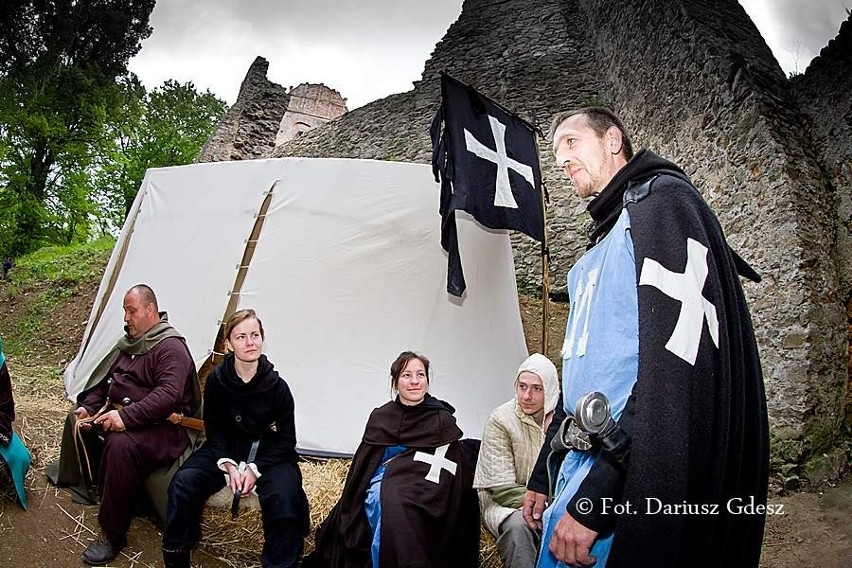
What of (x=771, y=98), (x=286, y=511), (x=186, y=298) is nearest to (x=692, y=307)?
(x=286, y=511)

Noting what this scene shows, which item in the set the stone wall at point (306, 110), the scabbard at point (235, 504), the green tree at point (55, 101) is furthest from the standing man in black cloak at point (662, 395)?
the green tree at point (55, 101)

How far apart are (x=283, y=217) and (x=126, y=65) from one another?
489 inches

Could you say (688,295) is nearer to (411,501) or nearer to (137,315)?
(411,501)

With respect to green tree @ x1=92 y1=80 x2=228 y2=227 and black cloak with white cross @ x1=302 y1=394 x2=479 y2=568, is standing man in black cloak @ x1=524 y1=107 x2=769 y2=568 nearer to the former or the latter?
black cloak with white cross @ x1=302 y1=394 x2=479 y2=568

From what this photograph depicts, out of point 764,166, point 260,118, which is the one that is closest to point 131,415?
point 764,166

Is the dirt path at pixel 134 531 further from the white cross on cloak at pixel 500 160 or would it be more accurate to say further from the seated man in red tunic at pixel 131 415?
the white cross on cloak at pixel 500 160

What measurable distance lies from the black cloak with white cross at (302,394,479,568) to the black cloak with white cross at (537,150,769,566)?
1.24 m

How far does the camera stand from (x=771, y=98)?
4.21 meters

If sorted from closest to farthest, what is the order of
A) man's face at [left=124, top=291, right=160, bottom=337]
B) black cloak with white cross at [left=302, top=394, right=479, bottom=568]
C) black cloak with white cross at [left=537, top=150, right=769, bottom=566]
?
1. black cloak with white cross at [left=537, top=150, right=769, bottom=566]
2. black cloak with white cross at [left=302, top=394, right=479, bottom=568]
3. man's face at [left=124, top=291, right=160, bottom=337]

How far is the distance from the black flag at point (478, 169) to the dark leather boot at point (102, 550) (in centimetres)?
202

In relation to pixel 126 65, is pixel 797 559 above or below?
below

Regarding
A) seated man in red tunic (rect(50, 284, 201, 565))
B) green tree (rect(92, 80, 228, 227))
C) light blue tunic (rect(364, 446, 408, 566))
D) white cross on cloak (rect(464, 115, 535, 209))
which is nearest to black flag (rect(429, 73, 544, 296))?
white cross on cloak (rect(464, 115, 535, 209))

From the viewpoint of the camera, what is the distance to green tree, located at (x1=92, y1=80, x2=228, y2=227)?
13.8 meters

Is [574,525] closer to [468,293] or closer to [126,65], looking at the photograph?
[468,293]
